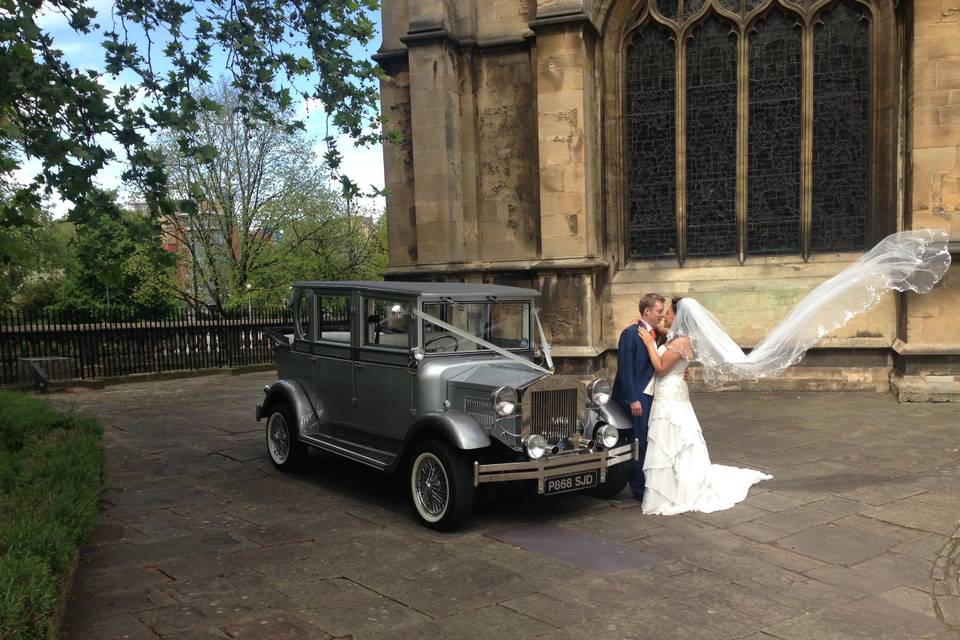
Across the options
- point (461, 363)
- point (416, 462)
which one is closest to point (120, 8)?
point (461, 363)

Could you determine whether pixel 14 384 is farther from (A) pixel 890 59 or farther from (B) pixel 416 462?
(A) pixel 890 59

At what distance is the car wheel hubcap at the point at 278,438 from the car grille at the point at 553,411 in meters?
3.13

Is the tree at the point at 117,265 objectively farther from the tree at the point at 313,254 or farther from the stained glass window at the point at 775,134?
the stained glass window at the point at 775,134

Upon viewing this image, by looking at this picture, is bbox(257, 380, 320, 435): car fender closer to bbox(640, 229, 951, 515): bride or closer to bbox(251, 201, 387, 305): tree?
bbox(640, 229, 951, 515): bride

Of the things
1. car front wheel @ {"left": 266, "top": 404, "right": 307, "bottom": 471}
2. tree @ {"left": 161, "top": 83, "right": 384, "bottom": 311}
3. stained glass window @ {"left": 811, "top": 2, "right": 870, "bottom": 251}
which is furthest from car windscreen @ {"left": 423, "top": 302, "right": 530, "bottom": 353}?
tree @ {"left": 161, "top": 83, "right": 384, "bottom": 311}

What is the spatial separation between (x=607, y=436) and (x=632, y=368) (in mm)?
774

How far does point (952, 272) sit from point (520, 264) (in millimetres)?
6628

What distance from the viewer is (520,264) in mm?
13492

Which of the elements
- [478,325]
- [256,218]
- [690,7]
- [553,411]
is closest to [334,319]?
[478,325]

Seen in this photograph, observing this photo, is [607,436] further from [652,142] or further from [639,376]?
[652,142]

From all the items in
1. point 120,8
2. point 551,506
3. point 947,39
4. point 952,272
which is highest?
point 947,39

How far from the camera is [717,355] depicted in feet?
22.3

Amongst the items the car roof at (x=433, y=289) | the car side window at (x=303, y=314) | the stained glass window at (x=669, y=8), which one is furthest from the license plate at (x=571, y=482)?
the stained glass window at (x=669, y=8)

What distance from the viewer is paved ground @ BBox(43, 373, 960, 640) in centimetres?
430
